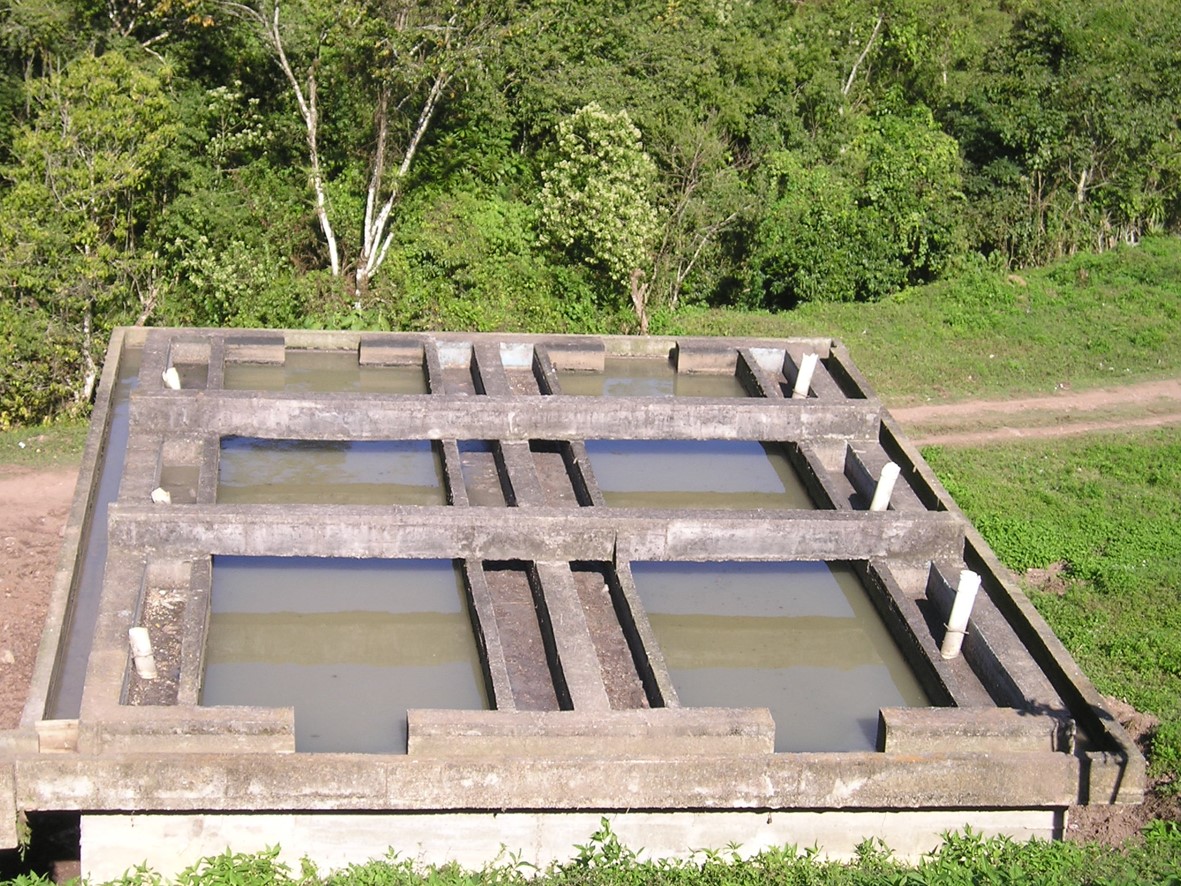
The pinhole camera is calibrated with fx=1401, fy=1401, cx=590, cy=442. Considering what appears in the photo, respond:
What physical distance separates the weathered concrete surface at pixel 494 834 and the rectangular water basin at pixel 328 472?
10.2ft

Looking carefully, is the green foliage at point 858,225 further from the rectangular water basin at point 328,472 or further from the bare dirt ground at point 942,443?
the rectangular water basin at point 328,472

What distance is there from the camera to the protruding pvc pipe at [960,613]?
8109mm

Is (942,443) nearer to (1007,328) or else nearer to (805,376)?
(1007,328)

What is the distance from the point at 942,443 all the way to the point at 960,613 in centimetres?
654

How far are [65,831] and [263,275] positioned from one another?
8387mm

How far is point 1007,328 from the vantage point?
681 inches

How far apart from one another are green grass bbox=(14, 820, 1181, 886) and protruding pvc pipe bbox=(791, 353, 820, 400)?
466cm

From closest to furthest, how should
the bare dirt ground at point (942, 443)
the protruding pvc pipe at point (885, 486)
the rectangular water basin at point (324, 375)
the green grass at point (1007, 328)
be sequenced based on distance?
the bare dirt ground at point (942, 443), the protruding pvc pipe at point (885, 486), the rectangular water basin at point (324, 375), the green grass at point (1007, 328)

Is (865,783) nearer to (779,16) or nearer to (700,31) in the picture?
(700,31)

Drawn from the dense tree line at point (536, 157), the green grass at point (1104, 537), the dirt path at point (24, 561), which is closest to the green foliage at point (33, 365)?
the dense tree line at point (536, 157)

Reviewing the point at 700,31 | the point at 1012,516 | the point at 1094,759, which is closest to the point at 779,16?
the point at 700,31

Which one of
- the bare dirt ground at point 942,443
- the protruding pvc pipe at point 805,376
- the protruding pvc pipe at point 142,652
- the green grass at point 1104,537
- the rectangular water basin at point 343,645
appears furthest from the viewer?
the protruding pvc pipe at point 805,376

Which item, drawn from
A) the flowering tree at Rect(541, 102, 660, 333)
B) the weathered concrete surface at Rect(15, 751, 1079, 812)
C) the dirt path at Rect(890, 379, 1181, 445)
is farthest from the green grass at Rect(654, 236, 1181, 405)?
the weathered concrete surface at Rect(15, 751, 1079, 812)

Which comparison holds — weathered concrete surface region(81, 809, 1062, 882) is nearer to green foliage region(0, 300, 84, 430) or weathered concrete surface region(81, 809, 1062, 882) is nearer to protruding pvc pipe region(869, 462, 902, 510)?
protruding pvc pipe region(869, 462, 902, 510)
